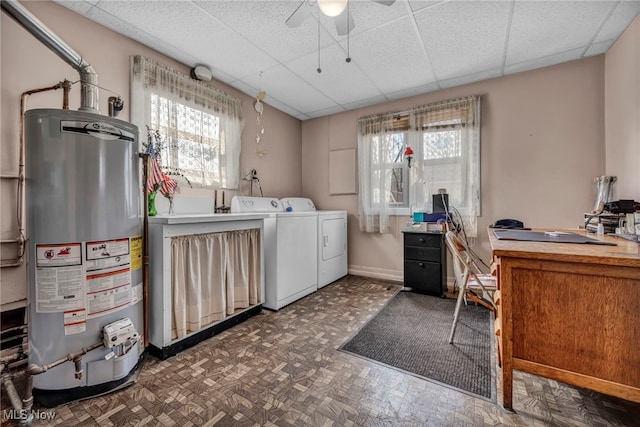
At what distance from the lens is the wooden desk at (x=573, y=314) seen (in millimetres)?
1077

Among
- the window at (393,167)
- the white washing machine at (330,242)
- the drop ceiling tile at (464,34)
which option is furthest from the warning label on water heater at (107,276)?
the window at (393,167)

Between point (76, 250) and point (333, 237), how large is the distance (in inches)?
102

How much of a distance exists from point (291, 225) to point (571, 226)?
2.88 m

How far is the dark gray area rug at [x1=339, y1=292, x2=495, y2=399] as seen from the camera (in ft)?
5.15

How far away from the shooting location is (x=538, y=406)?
51.9 inches

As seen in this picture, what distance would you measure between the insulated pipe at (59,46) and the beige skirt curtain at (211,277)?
956 millimetres

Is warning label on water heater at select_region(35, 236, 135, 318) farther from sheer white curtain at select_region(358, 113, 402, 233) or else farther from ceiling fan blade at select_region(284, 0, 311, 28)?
sheer white curtain at select_region(358, 113, 402, 233)

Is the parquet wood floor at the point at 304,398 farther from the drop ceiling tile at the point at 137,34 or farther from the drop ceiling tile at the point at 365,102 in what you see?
the drop ceiling tile at the point at 365,102

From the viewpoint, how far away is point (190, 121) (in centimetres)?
259

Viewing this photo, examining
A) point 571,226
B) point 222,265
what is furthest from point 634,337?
point 222,265

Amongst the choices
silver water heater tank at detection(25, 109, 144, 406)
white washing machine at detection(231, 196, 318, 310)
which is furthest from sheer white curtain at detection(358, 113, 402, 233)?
silver water heater tank at detection(25, 109, 144, 406)

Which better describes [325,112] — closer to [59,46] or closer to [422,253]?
[422,253]

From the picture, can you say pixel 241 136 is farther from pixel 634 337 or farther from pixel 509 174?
pixel 634 337

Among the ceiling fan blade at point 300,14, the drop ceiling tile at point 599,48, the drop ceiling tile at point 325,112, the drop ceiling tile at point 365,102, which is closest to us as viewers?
the ceiling fan blade at point 300,14
